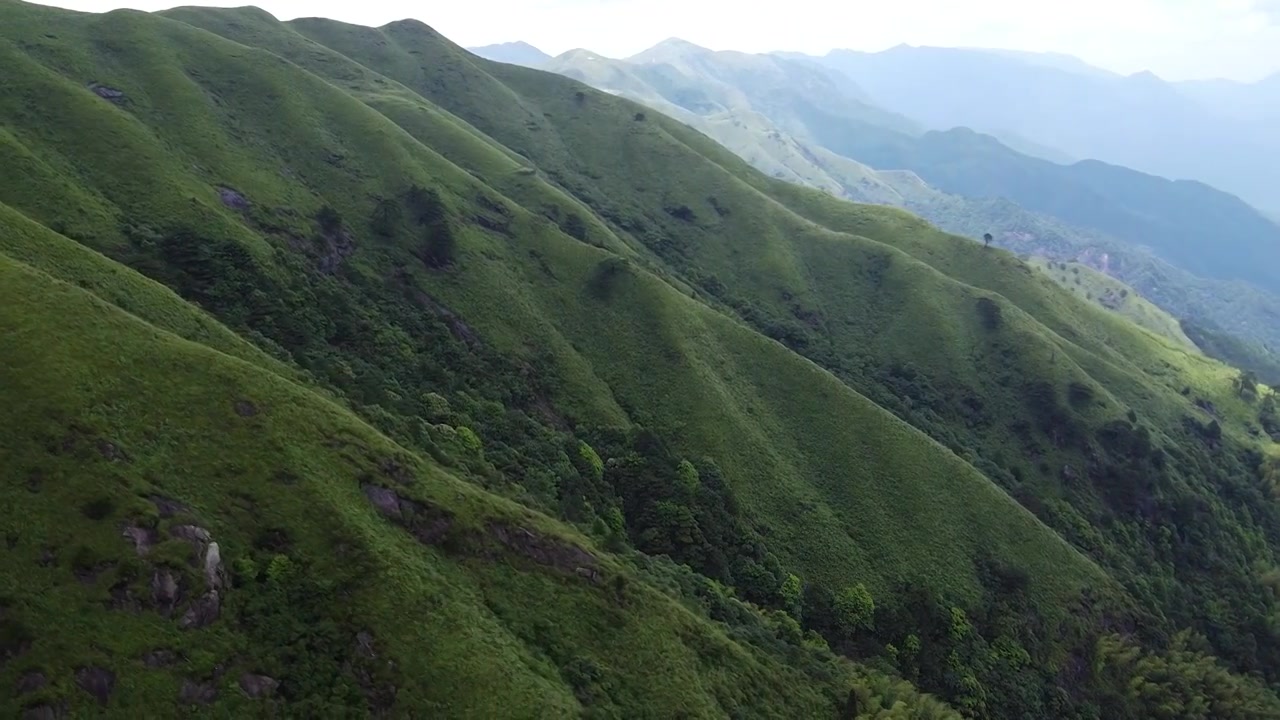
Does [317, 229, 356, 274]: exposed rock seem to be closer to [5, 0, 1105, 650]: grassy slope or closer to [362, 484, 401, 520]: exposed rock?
[5, 0, 1105, 650]: grassy slope

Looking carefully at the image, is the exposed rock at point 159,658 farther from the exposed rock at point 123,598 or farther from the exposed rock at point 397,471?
the exposed rock at point 397,471

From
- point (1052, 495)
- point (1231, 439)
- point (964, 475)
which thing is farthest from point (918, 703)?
point (1231, 439)

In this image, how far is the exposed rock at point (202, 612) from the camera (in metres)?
43.0

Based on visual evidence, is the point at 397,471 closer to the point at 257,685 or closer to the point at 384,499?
the point at 384,499

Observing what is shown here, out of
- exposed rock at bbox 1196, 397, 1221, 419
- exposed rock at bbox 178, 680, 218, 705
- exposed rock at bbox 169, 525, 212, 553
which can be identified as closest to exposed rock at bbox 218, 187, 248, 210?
exposed rock at bbox 169, 525, 212, 553

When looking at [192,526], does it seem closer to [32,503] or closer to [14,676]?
[32,503]

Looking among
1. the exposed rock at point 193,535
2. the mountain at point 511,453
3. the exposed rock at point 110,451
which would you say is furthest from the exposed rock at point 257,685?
the exposed rock at point 110,451

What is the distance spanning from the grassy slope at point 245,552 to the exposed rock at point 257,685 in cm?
47

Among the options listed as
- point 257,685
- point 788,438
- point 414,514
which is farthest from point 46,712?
point 788,438

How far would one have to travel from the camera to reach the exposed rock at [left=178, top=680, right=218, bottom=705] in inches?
1576

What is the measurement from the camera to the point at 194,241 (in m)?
91.4

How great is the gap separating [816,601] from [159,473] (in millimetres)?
73051

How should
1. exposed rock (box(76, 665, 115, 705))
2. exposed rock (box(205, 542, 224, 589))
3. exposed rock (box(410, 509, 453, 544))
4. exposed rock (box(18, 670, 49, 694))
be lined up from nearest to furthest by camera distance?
1. exposed rock (box(18, 670, 49, 694))
2. exposed rock (box(76, 665, 115, 705))
3. exposed rock (box(205, 542, 224, 589))
4. exposed rock (box(410, 509, 453, 544))

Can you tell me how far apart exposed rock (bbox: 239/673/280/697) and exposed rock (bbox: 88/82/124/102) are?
400 feet
